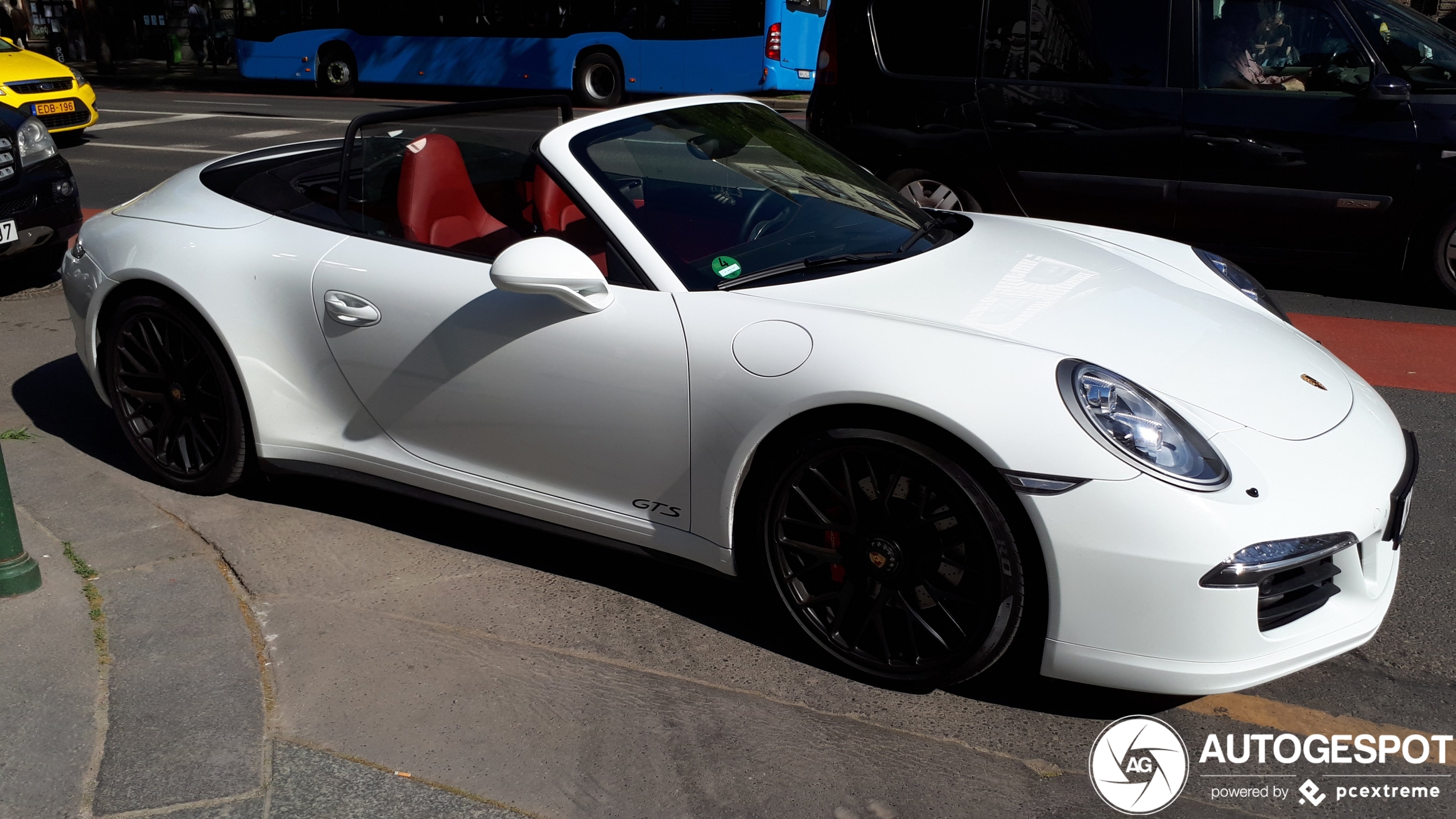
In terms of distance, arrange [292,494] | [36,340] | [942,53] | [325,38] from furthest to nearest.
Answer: [325,38], [942,53], [36,340], [292,494]

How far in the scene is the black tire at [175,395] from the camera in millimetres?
3914

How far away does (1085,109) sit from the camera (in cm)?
703

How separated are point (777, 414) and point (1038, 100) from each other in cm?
488

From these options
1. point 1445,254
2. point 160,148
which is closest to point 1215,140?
point 1445,254

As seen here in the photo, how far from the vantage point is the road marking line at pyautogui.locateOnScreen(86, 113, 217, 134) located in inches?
651

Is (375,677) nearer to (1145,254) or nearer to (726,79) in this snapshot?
(1145,254)

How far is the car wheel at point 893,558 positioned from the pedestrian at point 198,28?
31.9 metres

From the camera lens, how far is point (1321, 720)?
2912 mm

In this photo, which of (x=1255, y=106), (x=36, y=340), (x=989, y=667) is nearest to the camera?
(x=989, y=667)

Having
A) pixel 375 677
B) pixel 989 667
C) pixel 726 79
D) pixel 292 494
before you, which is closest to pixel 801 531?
pixel 989 667

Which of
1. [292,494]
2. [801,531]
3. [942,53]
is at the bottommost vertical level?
[292,494]

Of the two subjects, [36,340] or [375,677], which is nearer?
[375,677]

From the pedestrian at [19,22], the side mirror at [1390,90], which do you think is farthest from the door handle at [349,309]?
the pedestrian at [19,22]

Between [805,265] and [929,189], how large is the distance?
14.7 feet
